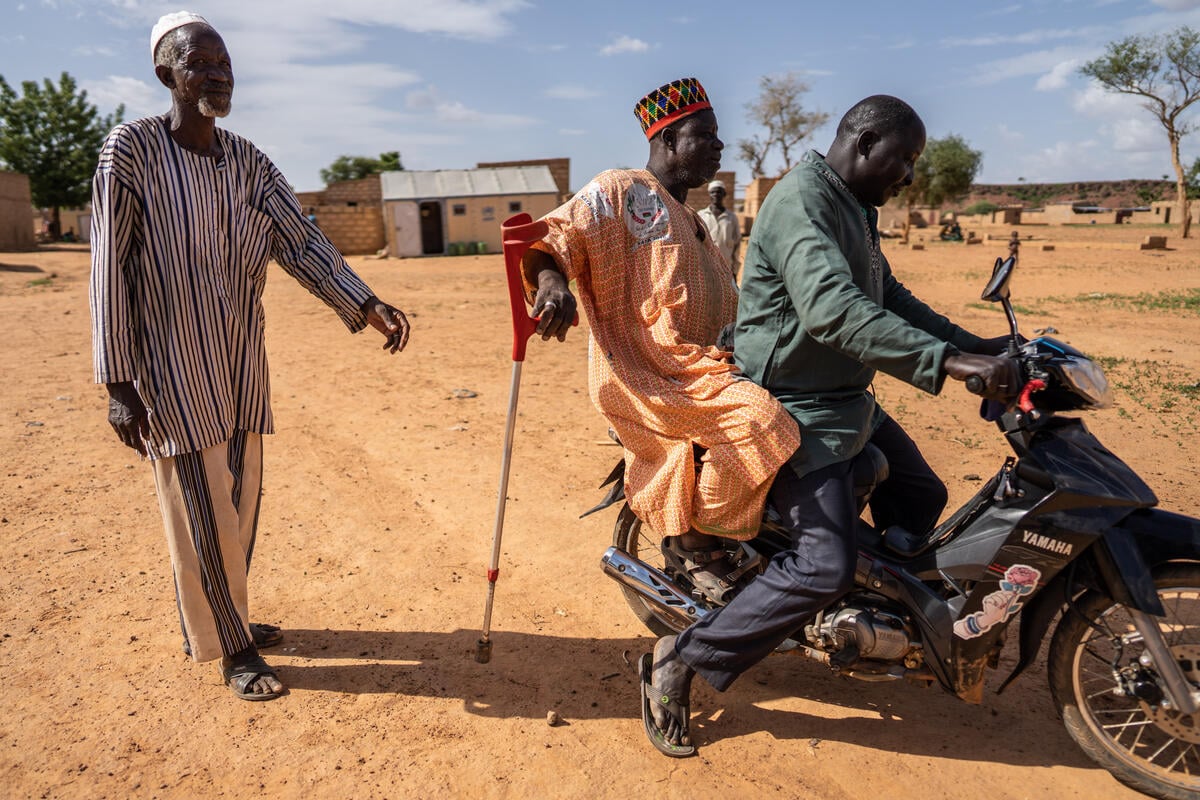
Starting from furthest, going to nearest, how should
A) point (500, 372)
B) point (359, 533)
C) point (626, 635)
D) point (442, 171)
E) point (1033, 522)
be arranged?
point (442, 171) < point (500, 372) < point (359, 533) < point (626, 635) < point (1033, 522)

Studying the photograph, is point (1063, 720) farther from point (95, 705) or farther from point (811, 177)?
point (95, 705)

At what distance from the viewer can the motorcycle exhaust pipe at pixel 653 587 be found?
3072 mm

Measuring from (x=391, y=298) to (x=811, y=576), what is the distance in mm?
14049

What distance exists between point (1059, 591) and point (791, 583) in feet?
2.60

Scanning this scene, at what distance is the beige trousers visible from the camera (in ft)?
10.1

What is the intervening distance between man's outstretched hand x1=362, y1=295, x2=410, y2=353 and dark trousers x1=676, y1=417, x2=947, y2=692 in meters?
1.58

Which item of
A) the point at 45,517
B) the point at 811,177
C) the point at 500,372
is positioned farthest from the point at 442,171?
the point at 811,177

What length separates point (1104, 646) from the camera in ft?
8.69

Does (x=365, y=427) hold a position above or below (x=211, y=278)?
below

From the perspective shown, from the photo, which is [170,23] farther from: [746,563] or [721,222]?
[721,222]

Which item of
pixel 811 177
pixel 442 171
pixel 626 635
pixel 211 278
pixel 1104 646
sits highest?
pixel 442 171

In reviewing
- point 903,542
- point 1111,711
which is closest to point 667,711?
point 903,542

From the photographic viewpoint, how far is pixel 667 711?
9.46 feet

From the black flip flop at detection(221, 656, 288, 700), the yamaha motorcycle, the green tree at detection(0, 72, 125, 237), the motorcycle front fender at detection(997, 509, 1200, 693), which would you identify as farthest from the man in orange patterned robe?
the green tree at detection(0, 72, 125, 237)
